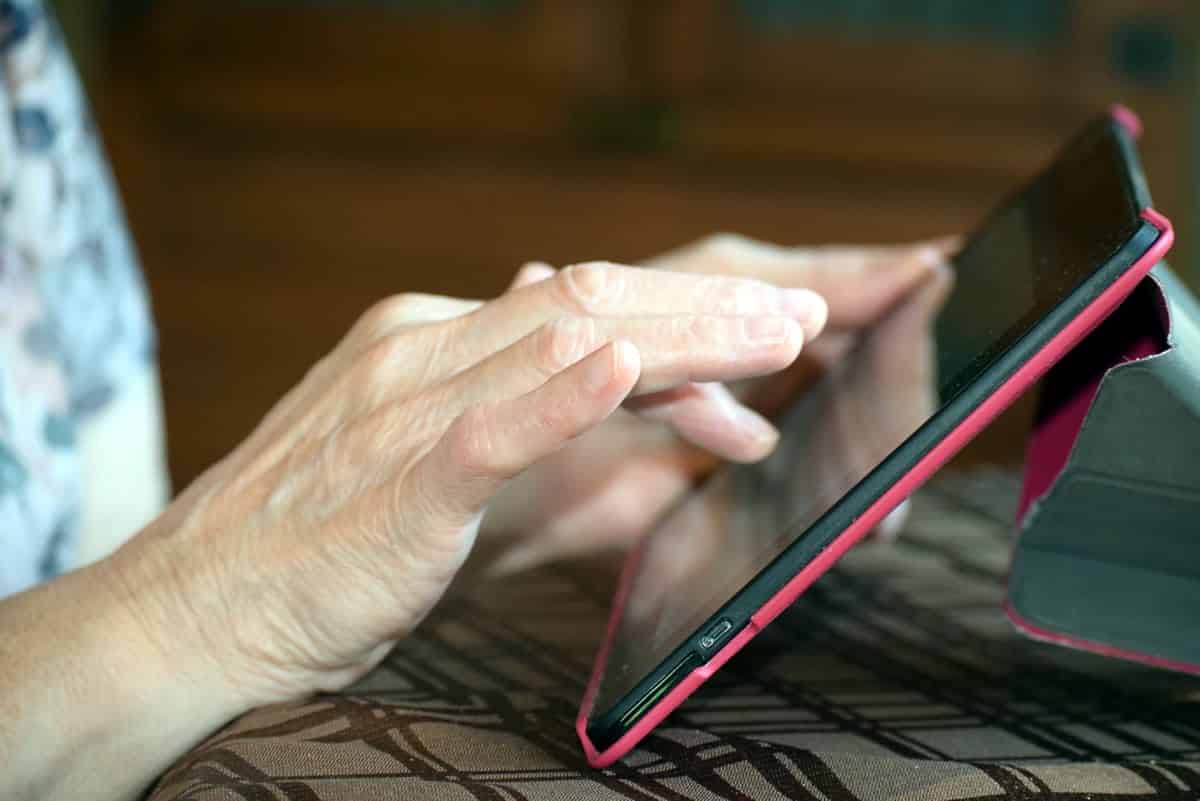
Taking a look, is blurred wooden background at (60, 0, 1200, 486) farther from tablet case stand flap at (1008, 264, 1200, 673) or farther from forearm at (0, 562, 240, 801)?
forearm at (0, 562, 240, 801)

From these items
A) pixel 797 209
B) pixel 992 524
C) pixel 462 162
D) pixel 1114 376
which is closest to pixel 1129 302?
pixel 1114 376

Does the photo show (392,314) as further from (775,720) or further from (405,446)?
(775,720)

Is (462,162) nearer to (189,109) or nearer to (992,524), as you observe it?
(189,109)

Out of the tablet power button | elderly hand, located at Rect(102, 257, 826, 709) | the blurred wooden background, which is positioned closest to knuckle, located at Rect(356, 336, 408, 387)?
elderly hand, located at Rect(102, 257, 826, 709)

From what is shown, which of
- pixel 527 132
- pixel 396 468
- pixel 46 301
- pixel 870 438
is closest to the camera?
pixel 396 468

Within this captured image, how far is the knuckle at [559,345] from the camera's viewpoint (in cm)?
59

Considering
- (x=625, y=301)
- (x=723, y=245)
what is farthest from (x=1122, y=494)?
(x=723, y=245)

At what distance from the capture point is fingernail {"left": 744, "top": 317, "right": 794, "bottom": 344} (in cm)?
59

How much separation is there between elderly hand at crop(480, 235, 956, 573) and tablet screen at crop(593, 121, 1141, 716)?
25 mm

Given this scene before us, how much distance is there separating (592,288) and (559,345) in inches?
2.0

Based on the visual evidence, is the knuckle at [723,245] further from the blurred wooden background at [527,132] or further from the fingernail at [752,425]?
the blurred wooden background at [527,132]

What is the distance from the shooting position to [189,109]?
8.13 feet

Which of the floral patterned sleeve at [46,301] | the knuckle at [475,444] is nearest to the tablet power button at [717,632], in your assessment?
the knuckle at [475,444]

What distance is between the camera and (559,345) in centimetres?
59
